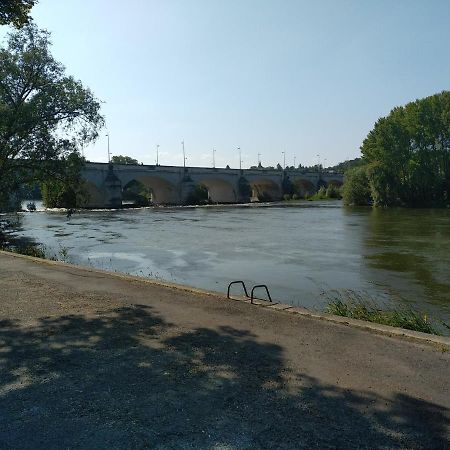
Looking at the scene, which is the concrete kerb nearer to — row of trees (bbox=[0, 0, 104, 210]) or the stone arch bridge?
row of trees (bbox=[0, 0, 104, 210])

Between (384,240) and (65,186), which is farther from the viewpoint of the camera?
(384,240)

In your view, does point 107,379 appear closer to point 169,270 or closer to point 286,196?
point 169,270

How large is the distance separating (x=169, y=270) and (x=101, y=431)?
14867 millimetres

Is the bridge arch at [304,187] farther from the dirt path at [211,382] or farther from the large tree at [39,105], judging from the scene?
the dirt path at [211,382]

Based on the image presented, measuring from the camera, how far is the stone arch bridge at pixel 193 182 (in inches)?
3044

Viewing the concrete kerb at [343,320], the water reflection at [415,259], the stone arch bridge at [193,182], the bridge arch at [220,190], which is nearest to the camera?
the concrete kerb at [343,320]

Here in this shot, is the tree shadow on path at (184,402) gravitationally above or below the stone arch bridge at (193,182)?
below

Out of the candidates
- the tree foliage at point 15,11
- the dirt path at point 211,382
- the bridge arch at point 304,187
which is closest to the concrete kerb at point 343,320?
the dirt path at point 211,382

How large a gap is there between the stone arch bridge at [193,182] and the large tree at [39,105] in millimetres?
47815

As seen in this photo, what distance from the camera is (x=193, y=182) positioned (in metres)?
92.8

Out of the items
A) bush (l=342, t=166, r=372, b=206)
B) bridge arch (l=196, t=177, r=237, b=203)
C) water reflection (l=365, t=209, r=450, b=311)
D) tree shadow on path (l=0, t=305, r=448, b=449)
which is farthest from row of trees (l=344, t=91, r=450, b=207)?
tree shadow on path (l=0, t=305, r=448, b=449)

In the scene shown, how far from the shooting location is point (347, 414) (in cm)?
408

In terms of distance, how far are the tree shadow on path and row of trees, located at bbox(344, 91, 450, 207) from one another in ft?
214

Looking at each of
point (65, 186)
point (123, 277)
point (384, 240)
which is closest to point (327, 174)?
point (384, 240)
